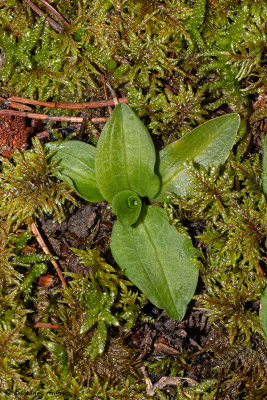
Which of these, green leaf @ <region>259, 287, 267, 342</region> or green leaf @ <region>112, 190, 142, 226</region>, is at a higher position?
green leaf @ <region>112, 190, 142, 226</region>

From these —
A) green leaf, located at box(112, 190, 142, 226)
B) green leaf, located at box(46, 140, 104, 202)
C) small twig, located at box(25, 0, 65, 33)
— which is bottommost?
green leaf, located at box(112, 190, 142, 226)

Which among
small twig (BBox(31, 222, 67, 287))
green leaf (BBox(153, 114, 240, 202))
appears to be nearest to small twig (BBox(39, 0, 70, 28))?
green leaf (BBox(153, 114, 240, 202))

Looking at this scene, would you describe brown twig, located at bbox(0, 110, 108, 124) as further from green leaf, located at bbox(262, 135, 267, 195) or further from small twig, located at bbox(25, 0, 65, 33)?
green leaf, located at bbox(262, 135, 267, 195)

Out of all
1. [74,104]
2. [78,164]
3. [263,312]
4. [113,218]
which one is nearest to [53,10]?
[74,104]

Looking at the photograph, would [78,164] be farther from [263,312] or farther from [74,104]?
[263,312]

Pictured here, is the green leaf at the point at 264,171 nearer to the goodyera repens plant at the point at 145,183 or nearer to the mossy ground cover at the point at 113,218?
the mossy ground cover at the point at 113,218

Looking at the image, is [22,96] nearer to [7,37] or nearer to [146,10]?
[7,37]
